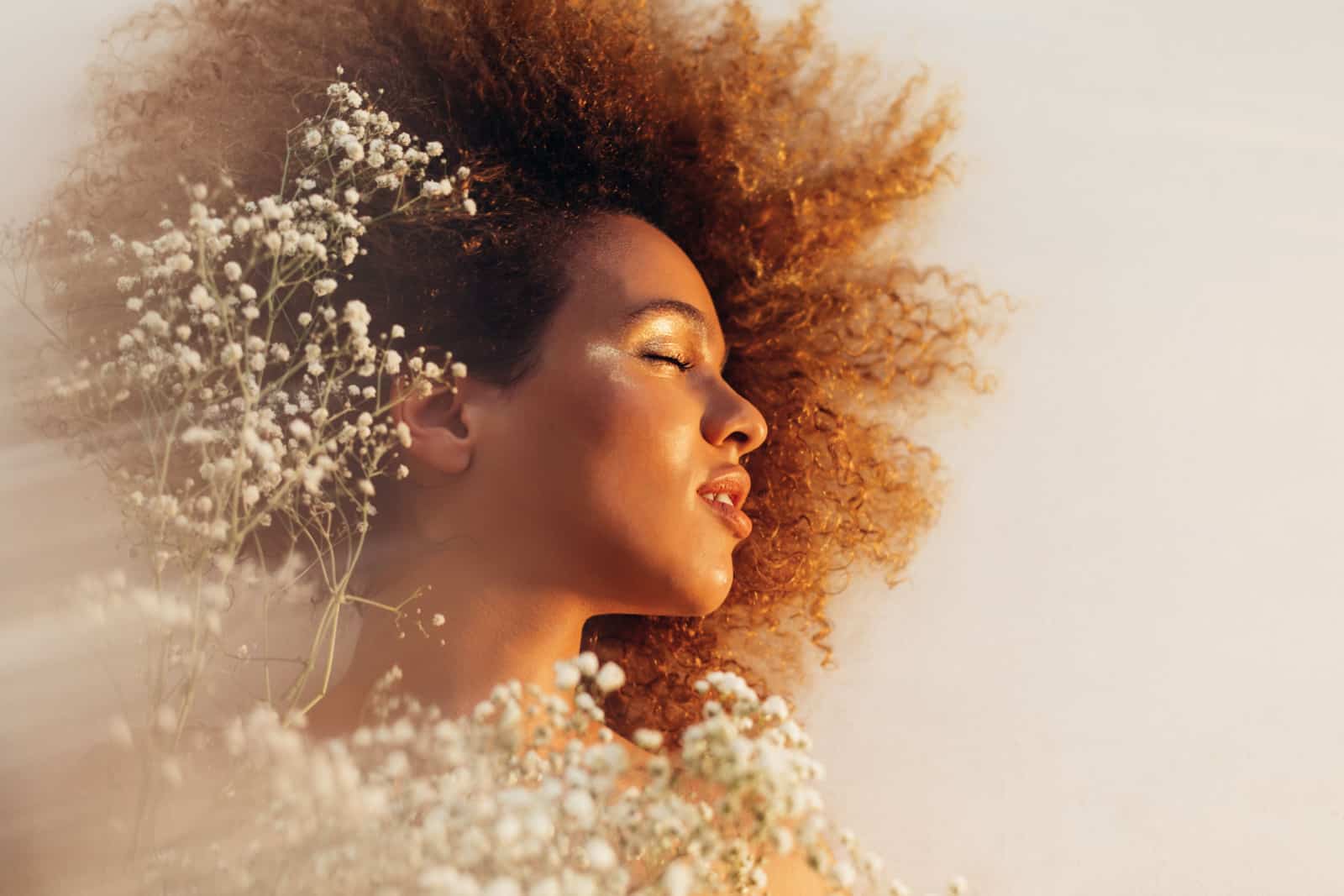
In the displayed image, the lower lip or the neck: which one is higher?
the lower lip

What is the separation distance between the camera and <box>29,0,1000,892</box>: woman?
7.15ft

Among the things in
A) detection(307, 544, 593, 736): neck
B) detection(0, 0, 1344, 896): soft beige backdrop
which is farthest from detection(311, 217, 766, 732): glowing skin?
detection(0, 0, 1344, 896): soft beige backdrop

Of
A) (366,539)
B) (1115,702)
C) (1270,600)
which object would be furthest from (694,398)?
(1270,600)

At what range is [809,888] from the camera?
90.8 inches

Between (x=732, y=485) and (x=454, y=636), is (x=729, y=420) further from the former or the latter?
(x=454, y=636)

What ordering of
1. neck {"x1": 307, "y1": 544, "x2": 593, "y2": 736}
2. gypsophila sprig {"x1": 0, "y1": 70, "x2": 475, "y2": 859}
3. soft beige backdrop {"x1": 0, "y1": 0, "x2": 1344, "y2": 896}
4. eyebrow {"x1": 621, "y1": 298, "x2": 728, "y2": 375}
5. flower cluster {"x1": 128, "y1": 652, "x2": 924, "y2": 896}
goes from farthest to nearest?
soft beige backdrop {"x1": 0, "y1": 0, "x2": 1344, "y2": 896}, eyebrow {"x1": 621, "y1": 298, "x2": 728, "y2": 375}, neck {"x1": 307, "y1": 544, "x2": 593, "y2": 736}, gypsophila sprig {"x1": 0, "y1": 70, "x2": 475, "y2": 859}, flower cluster {"x1": 128, "y1": 652, "x2": 924, "y2": 896}

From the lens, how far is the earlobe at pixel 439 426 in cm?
A: 220

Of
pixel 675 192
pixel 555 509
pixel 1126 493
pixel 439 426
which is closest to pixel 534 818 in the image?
pixel 555 509

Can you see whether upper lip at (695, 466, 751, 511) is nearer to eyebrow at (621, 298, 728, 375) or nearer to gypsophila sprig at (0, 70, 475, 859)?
eyebrow at (621, 298, 728, 375)

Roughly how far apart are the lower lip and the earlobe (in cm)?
41

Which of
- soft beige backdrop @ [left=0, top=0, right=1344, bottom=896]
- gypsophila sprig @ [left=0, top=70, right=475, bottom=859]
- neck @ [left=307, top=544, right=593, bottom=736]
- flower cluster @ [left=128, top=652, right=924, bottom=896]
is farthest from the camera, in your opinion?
soft beige backdrop @ [left=0, top=0, right=1344, bottom=896]

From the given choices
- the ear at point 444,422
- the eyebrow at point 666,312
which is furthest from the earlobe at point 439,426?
the eyebrow at point 666,312

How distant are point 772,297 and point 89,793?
1.60 meters

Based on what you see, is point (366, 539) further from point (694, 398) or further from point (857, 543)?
point (857, 543)
